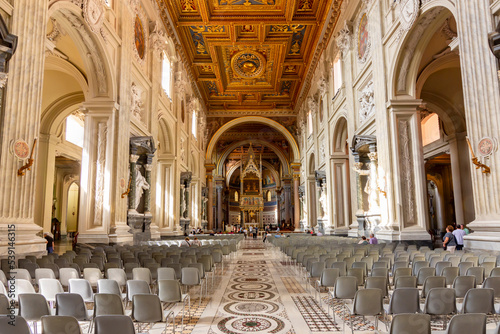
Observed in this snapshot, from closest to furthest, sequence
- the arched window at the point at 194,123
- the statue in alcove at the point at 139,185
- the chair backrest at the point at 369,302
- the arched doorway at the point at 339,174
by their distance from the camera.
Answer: the chair backrest at the point at 369,302, the statue in alcove at the point at 139,185, the arched doorway at the point at 339,174, the arched window at the point at 194,123

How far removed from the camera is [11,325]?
2492mm

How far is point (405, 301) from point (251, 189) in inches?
1550

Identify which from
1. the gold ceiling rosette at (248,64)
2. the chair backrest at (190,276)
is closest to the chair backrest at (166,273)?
the chair backrest at (190,276)

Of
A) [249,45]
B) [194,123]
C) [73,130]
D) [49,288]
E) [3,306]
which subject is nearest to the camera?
[3,306]

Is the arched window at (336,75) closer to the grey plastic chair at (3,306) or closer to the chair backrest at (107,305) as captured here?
the chair backrest at (107,305)

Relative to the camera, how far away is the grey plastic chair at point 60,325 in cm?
262

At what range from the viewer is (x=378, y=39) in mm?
12102

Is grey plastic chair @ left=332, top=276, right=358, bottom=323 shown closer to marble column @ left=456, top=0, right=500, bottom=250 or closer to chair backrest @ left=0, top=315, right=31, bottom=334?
chair backrest @ left=0, top=315, right=31, bottom=334

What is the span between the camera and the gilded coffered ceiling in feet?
58.5

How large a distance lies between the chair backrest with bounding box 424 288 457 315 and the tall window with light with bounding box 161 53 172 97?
16100 millimetres

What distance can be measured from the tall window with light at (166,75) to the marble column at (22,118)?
34.3 feet

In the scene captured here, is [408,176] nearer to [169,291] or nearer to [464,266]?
[464,266]

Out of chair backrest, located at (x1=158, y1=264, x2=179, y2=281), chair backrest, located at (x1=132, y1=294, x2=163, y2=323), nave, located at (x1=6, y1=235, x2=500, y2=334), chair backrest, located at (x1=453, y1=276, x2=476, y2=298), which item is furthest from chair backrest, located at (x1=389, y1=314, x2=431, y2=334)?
chair backrest, located at (x1=158, y1=264, x2=179, y2=281)

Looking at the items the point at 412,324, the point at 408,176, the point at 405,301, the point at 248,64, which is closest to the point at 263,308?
the point at 405,301
